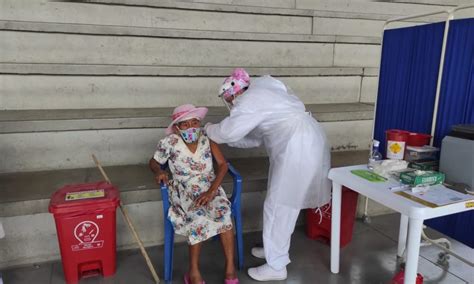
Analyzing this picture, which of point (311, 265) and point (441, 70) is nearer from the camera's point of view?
point (441, 70)

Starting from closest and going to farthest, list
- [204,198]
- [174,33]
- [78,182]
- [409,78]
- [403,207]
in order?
[403,207] < [204,198] < [409,78] < [78,182] < [174,33]

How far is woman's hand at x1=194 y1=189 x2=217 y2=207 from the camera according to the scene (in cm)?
216

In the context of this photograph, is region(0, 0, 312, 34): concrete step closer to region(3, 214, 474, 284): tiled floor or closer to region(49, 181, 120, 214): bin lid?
region(49, 181, 120, 214): bin lid

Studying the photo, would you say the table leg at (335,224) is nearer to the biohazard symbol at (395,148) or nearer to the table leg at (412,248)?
the biohazard symbol at (395,148)

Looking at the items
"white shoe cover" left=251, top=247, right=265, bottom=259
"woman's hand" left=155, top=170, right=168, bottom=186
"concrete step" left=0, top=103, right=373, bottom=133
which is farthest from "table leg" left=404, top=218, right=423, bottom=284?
"concrete step" left=0, top=103, right=373, bottom=133

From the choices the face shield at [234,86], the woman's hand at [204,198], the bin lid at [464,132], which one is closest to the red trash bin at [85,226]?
the woman's hand at [204,198]

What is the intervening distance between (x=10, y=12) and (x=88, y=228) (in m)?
1.93

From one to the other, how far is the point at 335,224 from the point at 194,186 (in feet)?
2.93

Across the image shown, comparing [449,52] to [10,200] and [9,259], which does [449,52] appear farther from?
[9,259]

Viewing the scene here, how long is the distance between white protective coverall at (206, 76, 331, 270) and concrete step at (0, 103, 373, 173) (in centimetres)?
85

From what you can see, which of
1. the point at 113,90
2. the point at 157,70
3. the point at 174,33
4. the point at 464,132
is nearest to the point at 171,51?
the point at 174,33

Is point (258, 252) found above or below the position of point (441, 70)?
below

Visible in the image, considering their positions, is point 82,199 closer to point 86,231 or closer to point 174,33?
point 86,231

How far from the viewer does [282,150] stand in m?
2.24
